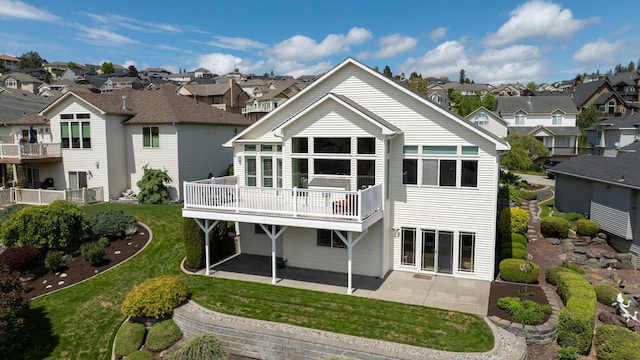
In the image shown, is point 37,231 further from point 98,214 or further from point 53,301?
point 53,301

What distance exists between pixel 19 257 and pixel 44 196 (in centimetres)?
999

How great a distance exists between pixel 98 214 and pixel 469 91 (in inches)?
4125

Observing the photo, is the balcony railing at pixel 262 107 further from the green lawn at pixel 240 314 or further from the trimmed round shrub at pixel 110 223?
the green lawn at pixel 240 314

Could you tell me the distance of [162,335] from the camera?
41.8 feet

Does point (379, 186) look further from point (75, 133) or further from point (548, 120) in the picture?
point (548, 120)

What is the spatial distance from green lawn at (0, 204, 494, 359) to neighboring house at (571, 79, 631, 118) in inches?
2843

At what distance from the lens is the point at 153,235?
20.1m

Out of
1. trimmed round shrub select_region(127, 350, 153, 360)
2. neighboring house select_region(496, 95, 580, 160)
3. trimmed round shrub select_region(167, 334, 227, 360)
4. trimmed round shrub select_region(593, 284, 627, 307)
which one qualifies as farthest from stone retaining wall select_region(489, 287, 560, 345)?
neighboring house select_region(496, 95, 580, 160)

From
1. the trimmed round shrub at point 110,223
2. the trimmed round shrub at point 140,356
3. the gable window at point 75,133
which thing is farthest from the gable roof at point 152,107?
the trimmed round shrub at point 140,356

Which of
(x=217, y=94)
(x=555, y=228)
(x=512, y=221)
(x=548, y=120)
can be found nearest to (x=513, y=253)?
(x=512, y=221)

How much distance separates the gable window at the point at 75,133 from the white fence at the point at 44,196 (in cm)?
332

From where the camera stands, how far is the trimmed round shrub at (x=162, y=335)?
1256 centimetres

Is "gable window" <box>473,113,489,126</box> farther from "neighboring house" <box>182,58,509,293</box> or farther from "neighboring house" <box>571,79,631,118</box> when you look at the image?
"neighboring house" <box>182,58,509,293</box>

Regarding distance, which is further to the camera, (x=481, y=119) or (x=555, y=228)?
(x=481, y=119)
